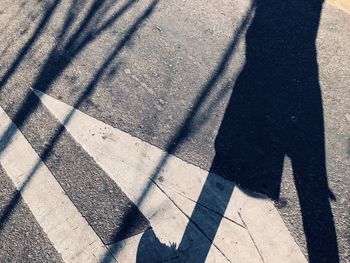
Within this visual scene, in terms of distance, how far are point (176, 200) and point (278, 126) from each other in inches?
55.8

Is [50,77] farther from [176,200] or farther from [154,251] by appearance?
[154,251]

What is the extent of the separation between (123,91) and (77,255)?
1.89 m

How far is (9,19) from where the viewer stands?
16.5 feet

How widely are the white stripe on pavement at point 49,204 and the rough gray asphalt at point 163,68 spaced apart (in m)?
0.22

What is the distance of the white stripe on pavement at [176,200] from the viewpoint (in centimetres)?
346

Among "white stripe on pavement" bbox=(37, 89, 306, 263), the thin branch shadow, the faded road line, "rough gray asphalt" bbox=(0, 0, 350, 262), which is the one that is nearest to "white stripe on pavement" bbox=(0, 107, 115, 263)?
the thin branch shadow

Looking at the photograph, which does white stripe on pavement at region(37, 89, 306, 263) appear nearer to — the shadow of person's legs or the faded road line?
the shadow of person's legs

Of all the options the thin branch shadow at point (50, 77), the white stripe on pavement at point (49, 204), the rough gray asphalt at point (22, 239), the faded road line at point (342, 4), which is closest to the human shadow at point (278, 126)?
the faded road line at point (342, 4)

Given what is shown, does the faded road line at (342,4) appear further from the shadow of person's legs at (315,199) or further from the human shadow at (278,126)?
the shadow of person's legs at (315,199)

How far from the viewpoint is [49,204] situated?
3.67m

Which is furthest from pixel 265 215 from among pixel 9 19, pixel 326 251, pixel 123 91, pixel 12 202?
pixel 9 19

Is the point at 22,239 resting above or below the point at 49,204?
below

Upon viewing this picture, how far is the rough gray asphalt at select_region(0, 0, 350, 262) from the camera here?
4.02 meters

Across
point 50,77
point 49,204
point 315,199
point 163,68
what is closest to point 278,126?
point 315,199
